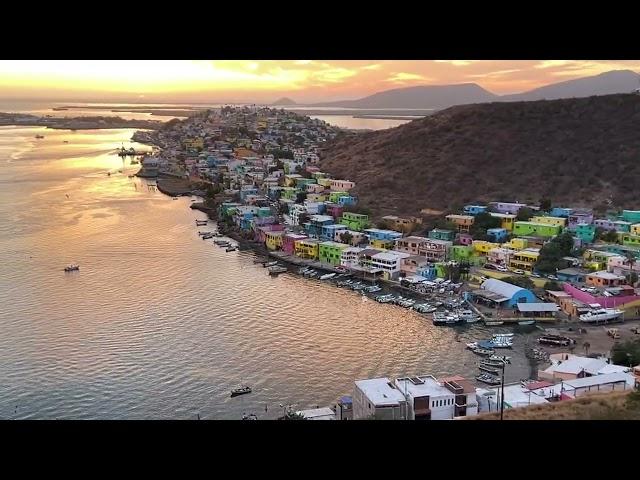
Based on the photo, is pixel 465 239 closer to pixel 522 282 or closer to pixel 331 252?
pixel 522 282

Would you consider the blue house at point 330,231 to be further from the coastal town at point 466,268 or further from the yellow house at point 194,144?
the yellow house at point 194,144

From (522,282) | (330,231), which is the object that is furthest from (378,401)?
(330,231)

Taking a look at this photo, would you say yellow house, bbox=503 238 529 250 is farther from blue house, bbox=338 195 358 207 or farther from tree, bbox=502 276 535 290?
blue house, bbox=338 195 358 207

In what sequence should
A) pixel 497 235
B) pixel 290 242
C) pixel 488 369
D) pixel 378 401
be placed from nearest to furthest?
pixel 378 401, pixel 488 369, pixel 497 235, pixel 290 242

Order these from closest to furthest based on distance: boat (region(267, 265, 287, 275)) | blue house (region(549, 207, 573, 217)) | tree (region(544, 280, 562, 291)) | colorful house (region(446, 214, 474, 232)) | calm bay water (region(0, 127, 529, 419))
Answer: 1. calm bay water (region(0, 127, 529, 419))
2. tree (region(544, 280, 562, 291))
3. boat (region(267, 265, 287, 275))
4. colorful house (region(446, 214, 474, 232))
5. blue house (region(549, 207, 573, 217))

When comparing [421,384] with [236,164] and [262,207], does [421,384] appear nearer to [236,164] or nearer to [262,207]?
[262,207]

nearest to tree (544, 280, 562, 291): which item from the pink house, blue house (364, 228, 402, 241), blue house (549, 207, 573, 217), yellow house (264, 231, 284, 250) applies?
the pink house

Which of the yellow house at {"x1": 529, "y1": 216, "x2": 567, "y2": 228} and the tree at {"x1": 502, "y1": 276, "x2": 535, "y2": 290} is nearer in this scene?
the tree at {"x1": 502, "y1": 276, "x2": 535, "y2": 290}
